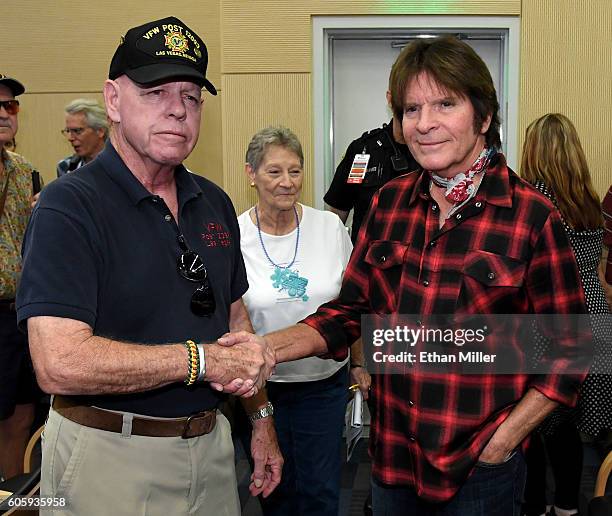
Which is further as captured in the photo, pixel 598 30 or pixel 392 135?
pixel 598 30

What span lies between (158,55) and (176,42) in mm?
77

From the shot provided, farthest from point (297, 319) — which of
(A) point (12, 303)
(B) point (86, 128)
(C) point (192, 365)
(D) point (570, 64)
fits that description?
(D) point (570, 64)

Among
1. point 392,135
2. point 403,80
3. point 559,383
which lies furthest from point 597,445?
point 403,80

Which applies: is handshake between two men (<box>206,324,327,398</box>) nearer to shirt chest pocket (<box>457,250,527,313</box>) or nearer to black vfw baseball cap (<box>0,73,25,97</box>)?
shirt chest pocket (<box>457,250,527,313</box>)

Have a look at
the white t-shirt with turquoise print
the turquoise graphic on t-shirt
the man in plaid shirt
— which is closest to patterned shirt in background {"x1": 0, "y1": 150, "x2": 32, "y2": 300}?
the white t-shirt with turquoise print

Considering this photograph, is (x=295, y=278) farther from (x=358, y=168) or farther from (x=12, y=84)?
(x=12, y=84)

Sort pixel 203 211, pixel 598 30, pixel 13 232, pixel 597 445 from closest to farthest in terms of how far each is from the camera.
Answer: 1. pixel 203 211
2. pixel 13 232
3. pixel 597 445
4. pixel 598 30

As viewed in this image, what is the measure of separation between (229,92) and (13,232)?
2.03m

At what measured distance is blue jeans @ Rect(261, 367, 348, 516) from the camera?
8.86 feet

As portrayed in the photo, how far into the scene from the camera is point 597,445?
441cm

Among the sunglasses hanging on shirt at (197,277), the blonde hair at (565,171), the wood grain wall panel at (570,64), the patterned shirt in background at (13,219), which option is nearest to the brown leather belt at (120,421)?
the sunglasses hanging on shirt at (197,277)

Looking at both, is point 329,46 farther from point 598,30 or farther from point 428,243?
point 428,243

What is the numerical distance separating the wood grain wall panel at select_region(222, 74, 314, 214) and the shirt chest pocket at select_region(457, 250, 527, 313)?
10.7ft

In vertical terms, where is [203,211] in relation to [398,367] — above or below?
above
